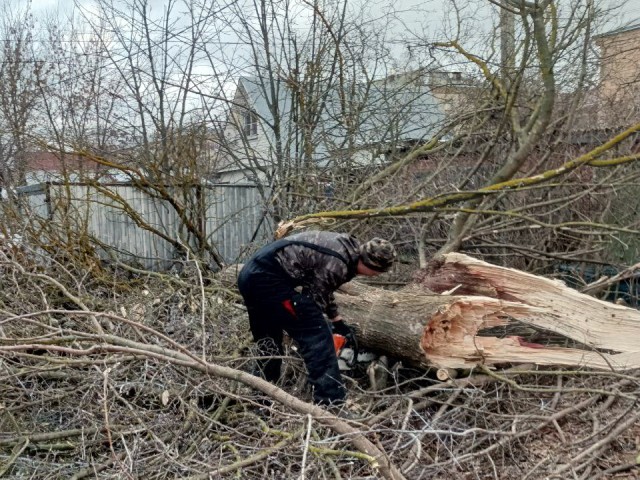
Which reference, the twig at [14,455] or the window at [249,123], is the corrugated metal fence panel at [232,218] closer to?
the window at [249,123]

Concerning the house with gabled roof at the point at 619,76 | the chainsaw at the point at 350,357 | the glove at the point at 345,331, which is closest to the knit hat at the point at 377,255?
the glove at the point at 345,331

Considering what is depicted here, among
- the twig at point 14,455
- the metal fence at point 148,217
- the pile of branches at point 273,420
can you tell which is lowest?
the twig at point 14,455

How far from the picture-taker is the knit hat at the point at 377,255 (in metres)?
3.73

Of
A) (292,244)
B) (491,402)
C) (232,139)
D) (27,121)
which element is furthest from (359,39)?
(27,121)

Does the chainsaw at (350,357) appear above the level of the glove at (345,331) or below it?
below

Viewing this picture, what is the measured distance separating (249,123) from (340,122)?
129cm

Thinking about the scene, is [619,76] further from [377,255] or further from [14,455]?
[14,455]

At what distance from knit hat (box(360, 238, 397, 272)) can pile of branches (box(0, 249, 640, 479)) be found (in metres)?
0.73

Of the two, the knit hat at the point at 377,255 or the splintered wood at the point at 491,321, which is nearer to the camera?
the knit hat at the point at 377,255

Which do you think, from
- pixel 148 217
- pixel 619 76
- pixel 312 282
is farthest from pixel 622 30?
pixel 148 217

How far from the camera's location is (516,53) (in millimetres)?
6055

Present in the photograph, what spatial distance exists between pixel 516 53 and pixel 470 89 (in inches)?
36.5

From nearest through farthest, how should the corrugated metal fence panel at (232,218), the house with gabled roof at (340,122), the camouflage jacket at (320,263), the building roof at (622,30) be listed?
1. the camouflage jacket at (320,263)
2. the building roof at (622,30)
3. the house with gabled roof at (340,122)
4. the corrugated metal fence panel at (232,218)

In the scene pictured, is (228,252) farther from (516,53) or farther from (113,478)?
(113,478)
